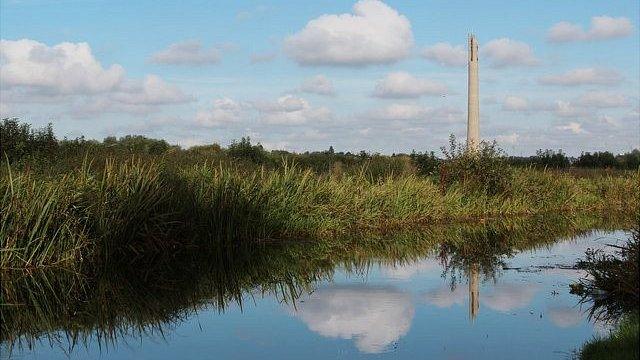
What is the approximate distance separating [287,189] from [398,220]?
5.15 meters

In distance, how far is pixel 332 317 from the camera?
10.5 metres

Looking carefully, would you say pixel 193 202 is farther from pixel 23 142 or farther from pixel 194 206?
pixel 23 142

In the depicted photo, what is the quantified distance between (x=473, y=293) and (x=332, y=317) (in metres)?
3.00

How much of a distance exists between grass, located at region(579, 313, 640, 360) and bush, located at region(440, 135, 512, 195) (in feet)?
65.4

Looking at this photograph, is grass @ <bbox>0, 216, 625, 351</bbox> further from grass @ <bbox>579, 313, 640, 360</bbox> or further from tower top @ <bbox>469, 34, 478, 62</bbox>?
tower top @ <bbox>469, 34, 478, 62</bbox>

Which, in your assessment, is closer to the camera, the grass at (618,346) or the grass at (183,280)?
the grass at (618,346)

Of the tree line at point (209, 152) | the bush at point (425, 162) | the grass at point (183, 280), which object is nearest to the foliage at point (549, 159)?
the tree line at point (209, 152)

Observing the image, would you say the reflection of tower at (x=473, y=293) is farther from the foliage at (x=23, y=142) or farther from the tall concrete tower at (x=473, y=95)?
the tall concrete tower at (x=473, y=95)

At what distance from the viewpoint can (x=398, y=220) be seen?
23.4 meters

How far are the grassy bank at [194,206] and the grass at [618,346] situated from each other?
29.8 ft

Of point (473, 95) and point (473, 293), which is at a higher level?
point (473, 95)

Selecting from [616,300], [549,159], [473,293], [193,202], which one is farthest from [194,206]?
[549,159]

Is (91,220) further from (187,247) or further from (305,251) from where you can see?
(305,251)

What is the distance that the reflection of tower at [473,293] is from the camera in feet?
35.4
